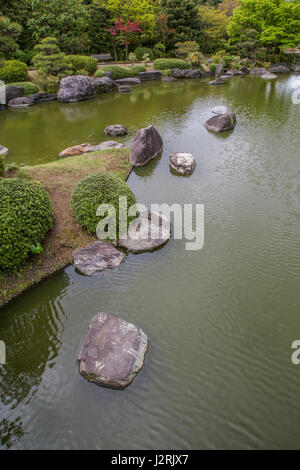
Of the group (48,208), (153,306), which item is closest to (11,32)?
(48,208)

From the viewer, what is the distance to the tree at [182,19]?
32.5 m

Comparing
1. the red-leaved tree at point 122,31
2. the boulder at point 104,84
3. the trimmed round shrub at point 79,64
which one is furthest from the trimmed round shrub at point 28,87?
the red-leaved tree at point 122,31

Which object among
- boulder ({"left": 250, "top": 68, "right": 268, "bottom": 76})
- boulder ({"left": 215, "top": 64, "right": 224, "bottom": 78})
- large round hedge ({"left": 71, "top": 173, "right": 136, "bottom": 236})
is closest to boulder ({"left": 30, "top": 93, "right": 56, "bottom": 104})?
large round hedge ({"left": 71, "top": 173, "right": 136, "bottom": 236})

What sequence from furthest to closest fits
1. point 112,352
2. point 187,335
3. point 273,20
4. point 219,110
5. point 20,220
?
point 273,20, point 219,110, point 20,220, point 187,335, point 112,352

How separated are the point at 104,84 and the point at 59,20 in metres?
7.72

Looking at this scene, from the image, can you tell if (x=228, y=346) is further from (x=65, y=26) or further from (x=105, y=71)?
(x=65, y=26)

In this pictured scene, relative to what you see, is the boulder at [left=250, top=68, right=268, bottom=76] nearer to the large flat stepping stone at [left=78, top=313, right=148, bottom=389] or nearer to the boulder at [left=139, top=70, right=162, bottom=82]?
the boulder at [left=139, top=70, right=162, bottom=82]

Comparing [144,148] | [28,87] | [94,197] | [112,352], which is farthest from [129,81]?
[112,352]

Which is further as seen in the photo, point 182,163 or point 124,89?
point 124,89

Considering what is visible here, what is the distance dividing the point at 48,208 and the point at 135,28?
3062cm

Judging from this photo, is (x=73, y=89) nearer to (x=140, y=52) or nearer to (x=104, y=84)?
(x=104, y=84)

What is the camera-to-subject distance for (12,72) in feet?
68.1

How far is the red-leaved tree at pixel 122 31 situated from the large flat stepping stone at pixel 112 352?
32.9 metres

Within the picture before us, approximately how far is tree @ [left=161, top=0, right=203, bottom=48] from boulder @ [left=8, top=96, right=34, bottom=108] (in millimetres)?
23049
